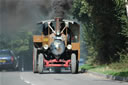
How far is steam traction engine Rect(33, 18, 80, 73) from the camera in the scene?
84.6ft

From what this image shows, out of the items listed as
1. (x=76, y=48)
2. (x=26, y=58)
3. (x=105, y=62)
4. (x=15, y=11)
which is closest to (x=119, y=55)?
(x=105, y=62)

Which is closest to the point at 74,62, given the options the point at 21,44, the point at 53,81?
the point at 53,81

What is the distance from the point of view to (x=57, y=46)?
25.8m

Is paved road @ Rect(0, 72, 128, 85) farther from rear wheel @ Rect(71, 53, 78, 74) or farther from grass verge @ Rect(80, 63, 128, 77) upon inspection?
rear wheel @ Rect(71, 53, 78, 74)

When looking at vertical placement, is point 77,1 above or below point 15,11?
above

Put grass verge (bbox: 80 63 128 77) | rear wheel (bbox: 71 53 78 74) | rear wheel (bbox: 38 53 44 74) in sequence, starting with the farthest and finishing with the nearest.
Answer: rear wheel (bbox: 71 53 78 74) < rear wheel (bbox: 38 53 44 74) < grass verge (bbox: 80 63 128 77)

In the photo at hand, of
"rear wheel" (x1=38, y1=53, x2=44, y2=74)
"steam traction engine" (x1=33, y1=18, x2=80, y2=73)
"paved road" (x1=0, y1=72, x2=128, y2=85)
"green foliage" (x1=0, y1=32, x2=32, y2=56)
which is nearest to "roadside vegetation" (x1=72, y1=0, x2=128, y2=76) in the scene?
"steam traction engine" (x1=33, y1=18, x2=80, y2=73)

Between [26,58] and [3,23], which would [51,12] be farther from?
[26,58]

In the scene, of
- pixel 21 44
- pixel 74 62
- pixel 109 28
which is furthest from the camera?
pixel 21 44

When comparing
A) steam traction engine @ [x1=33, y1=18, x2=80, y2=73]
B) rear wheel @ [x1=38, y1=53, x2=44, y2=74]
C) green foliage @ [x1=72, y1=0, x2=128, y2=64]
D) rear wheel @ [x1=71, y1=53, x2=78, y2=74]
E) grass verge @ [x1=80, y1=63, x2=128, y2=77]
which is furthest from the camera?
green foliage @ [x1=72, y1=0, x2=128, y2=64]

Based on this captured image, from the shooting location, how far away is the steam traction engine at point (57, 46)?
2578cm

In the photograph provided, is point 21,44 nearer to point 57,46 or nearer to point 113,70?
point 57,46

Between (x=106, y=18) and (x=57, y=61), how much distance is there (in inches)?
231

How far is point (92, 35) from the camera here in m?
35.2
